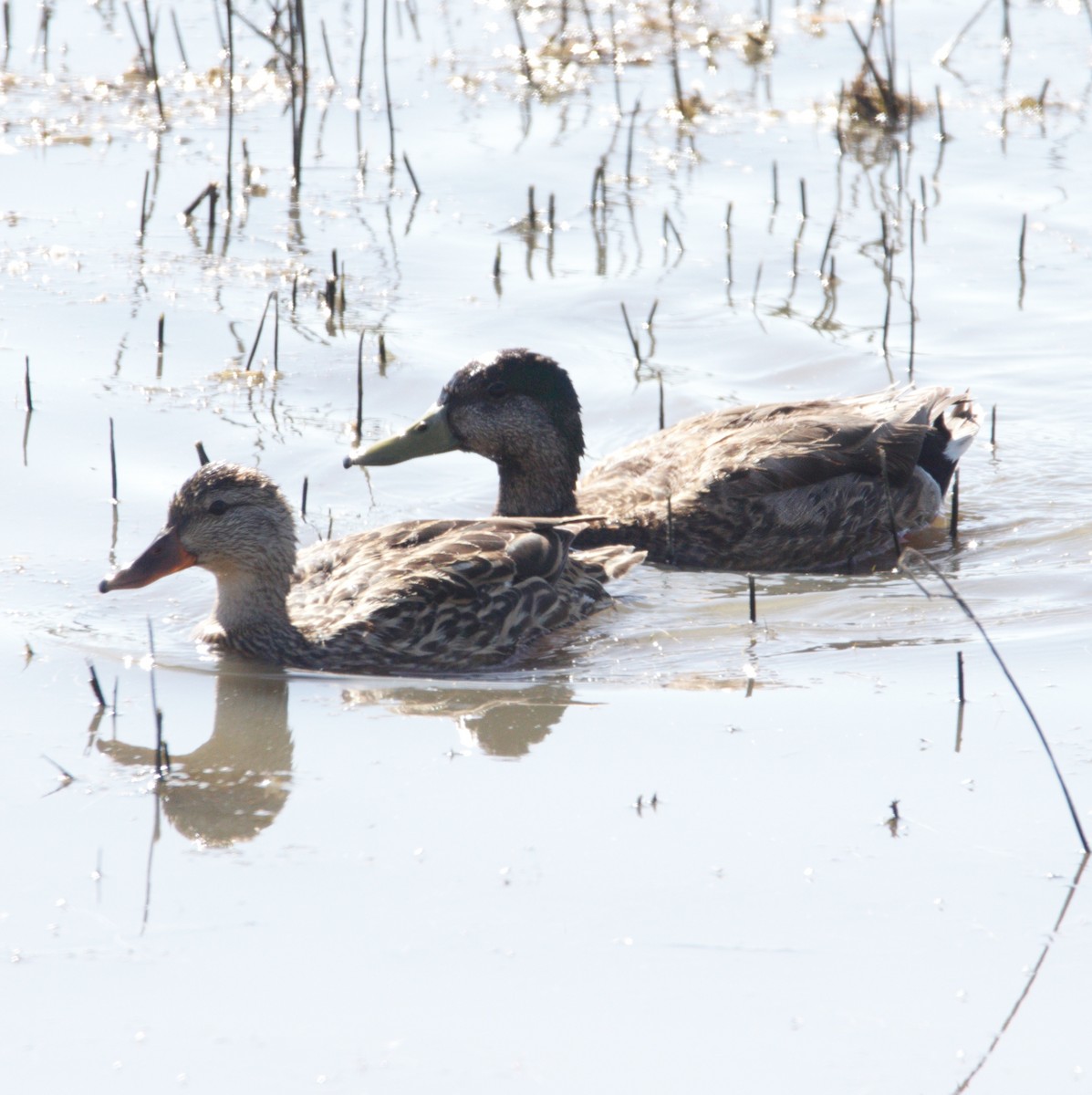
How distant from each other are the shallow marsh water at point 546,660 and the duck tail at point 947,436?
26 centimetres

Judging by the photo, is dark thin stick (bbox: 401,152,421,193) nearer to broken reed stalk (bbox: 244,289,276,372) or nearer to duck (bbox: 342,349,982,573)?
broken reed stalk (bbox: 244,289,276,372)

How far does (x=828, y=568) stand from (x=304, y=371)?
310cm

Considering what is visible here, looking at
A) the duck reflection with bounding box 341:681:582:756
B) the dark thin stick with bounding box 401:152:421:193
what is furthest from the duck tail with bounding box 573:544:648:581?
the dark thin stick with bounding box 401:152:421:193

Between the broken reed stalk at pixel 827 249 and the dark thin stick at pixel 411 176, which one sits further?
the dark thin stick at pixel 411 176

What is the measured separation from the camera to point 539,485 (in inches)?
350

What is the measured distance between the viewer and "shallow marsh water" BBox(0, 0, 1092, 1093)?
4453mm

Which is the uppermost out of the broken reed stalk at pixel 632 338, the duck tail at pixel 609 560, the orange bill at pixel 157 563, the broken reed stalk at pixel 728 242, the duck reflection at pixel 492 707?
the broken reed stalk at pixel 728 242

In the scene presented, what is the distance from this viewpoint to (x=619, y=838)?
532 cm

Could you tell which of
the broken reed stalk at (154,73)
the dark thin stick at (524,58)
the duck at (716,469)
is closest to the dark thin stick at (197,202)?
the broken reed stalk at (154,73)

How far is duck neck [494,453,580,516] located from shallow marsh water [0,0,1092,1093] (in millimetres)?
518

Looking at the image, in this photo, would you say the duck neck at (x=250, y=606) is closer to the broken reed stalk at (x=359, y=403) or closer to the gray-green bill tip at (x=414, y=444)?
the gray-green bill tip at (x=414, y=444)

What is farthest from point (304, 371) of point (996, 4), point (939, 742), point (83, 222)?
point (996, 4)

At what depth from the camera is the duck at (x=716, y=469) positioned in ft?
28.4

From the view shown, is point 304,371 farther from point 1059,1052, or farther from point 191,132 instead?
point 1059,1052
